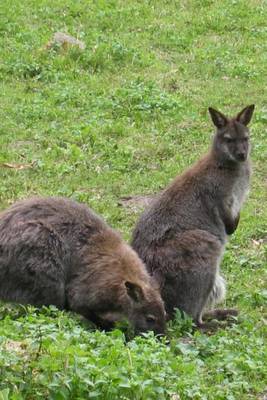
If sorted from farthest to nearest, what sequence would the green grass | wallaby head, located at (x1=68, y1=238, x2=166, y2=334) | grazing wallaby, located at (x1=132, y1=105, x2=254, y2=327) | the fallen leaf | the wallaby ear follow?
the fallen leaf, grazing wallaby, located at (x1=132, y1=105, x2=254, y2=327), wallaby head, located at (x1=68, y1=238, x2=166, y2=334), the wallaby ear, the green grass

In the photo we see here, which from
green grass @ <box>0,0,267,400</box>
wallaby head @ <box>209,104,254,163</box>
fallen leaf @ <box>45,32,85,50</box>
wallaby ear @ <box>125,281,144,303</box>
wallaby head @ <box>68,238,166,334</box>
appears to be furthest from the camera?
fallen leaf @ <box>45,32,85,50</box>

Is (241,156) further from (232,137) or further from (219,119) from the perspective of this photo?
(219,119)

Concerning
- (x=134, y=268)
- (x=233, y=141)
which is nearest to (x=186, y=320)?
(x=134, y=268)

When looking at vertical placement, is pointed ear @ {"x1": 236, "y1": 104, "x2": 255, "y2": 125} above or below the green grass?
above

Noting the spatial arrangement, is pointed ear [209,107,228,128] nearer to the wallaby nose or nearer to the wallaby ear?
the wallaby nose

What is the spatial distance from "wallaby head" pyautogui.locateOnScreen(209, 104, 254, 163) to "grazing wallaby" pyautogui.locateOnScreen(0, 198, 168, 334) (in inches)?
71.8

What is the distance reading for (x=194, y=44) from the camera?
17.1 meters

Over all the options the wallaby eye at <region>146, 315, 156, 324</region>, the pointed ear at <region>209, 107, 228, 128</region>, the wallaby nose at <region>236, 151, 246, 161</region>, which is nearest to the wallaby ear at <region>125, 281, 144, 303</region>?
the wallaby eye at <region>146, 315, 156, 324</region>

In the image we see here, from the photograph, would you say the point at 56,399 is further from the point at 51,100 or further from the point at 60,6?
the point at 60,6

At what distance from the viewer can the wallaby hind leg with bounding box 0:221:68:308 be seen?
856cm

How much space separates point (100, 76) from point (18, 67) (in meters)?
1.19

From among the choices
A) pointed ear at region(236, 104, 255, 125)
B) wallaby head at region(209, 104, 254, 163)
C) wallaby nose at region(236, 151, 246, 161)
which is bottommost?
wallaby nose at region(236, 151, 246, 161)

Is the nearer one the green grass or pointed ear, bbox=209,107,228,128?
the green grass

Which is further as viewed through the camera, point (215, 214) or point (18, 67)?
point (18, 67)
